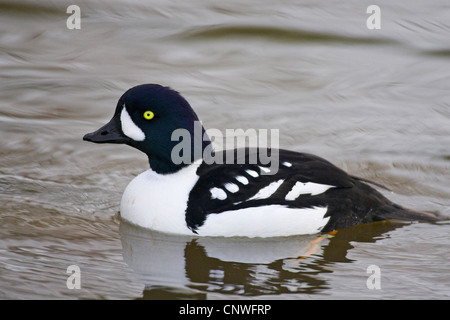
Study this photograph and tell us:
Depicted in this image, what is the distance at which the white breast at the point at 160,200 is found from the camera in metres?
6.52

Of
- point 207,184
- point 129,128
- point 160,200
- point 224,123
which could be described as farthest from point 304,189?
point 224,123

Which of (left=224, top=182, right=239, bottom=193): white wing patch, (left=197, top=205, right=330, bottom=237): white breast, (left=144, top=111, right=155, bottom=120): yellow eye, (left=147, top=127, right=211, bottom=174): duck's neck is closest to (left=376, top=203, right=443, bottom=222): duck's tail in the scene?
(left=197, top=205, right=330, bottom=237): white breast

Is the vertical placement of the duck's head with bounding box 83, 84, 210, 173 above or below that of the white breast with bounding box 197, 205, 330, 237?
above

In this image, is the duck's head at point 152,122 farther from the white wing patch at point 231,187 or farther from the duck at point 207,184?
the white wing patch at point 231,187

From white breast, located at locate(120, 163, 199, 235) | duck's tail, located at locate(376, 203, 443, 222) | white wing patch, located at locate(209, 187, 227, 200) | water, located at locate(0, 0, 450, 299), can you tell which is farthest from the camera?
duck's tail, located at locate(376, 203, 443, 222)

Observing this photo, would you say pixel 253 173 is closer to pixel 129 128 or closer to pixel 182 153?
pixel 182 153

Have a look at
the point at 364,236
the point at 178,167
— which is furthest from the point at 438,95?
the point at 178,167

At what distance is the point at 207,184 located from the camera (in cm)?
649

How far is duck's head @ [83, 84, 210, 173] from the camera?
6.48m

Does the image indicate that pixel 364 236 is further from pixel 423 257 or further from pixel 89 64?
pixel 89 64

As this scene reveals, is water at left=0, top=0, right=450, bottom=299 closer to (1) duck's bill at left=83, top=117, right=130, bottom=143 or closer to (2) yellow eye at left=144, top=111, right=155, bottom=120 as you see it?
(1) duck's bill at left=83, top=117, right=130, bottom=143

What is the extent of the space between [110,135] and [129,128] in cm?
16

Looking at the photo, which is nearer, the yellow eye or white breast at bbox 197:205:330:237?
white breast at bbox 197:205:330:237

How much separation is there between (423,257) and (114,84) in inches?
199
